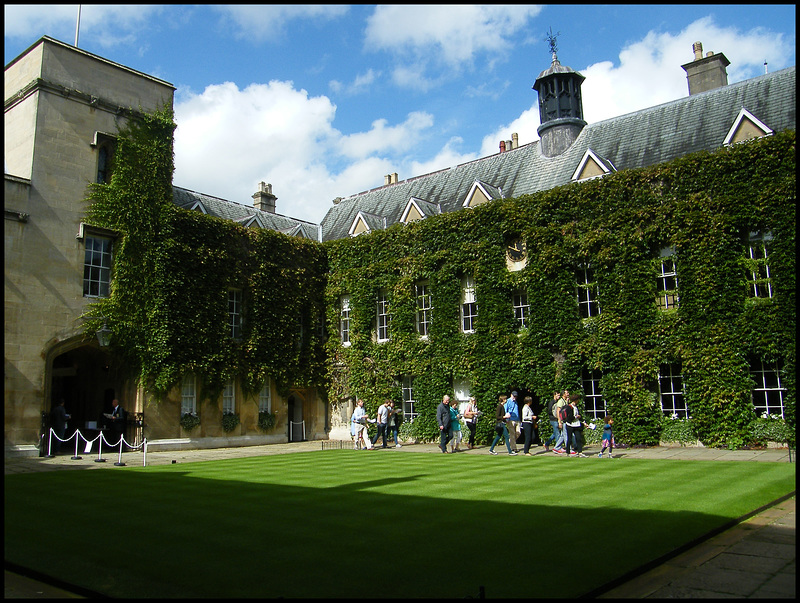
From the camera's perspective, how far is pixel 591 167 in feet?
82.4

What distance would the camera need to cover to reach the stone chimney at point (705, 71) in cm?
2597

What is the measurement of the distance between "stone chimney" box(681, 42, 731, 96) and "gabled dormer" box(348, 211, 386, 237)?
15.3 m

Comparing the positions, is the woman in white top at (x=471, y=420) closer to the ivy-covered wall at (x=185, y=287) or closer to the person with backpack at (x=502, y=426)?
the person with backpack at (x=502, y=426)

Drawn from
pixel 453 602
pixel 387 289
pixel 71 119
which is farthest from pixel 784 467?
pixel 71 119

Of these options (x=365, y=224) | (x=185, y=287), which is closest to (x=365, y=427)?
(x=185, y=287)

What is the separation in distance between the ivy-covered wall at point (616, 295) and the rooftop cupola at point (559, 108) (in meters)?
5.23

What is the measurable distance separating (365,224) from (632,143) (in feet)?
42.6

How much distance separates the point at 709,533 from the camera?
23.6 feet

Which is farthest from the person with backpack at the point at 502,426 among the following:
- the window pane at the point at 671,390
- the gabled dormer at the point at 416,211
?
the gabled dormer at the point at 416,211

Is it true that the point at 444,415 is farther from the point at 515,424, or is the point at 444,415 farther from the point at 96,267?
the point at 96,267

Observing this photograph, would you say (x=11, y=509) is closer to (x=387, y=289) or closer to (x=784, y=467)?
(x=784, y=467)

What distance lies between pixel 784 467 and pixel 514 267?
13298 millimetres

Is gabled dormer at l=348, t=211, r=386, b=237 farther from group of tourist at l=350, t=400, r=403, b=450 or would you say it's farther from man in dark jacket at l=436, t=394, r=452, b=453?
man in dark jacket at l=436, t=394, r=452, b=453

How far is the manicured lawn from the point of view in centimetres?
568
